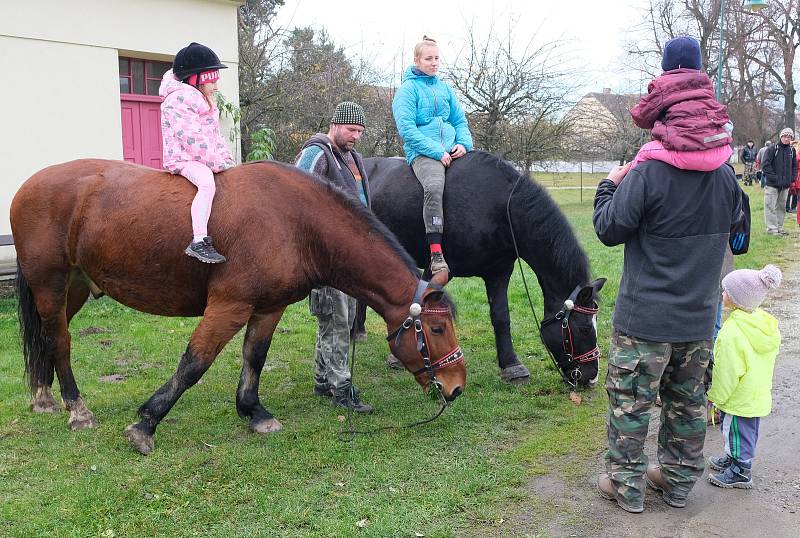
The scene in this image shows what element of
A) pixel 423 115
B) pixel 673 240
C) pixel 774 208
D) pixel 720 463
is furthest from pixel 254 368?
pixel 774 208

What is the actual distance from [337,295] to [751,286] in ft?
9.25

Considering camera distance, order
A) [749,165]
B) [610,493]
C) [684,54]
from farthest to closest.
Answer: [749,165], [610,493], [684,54]

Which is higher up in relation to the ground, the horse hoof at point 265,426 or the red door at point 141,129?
the red door at point 141,129

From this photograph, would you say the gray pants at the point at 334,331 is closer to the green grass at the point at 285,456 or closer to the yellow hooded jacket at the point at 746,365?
the green grass at the point at 285,456

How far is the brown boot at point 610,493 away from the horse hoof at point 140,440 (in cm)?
278

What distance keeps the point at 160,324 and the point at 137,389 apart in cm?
234

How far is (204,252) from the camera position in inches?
164

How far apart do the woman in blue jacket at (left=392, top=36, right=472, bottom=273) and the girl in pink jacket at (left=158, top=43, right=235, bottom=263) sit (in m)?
1.76

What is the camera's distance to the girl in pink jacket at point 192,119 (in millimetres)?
4441

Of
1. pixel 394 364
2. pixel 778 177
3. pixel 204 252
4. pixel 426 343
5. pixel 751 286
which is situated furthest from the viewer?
pixel 778 177

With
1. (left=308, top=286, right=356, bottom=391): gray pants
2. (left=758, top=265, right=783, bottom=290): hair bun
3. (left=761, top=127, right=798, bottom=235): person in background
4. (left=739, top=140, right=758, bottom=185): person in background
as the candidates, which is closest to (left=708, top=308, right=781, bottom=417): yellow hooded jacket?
(left=758, top=265, right=783, bottom=290): hair bun

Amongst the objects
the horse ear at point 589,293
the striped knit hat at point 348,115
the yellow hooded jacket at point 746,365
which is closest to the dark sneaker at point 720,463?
the yellow hooded jacket at point 746,365

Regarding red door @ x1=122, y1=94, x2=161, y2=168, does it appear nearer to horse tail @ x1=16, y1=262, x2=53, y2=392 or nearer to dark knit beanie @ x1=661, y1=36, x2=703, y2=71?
horse tail @ x1=16, y1=262, x2=53, y2=392

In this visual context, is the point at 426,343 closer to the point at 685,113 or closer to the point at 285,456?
the point at 285,456
